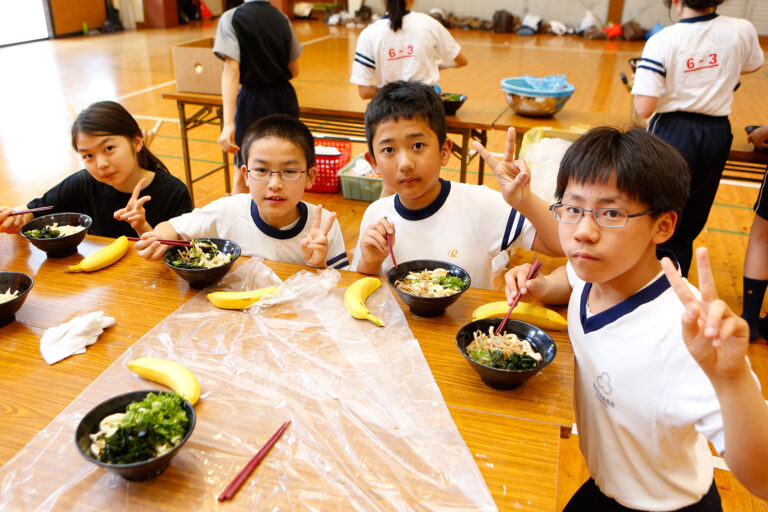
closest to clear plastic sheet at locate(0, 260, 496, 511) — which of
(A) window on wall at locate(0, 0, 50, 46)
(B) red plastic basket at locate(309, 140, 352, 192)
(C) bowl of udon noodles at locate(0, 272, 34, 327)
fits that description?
(C) bowl of udon noodles at locate(0, 272, 34, 327)

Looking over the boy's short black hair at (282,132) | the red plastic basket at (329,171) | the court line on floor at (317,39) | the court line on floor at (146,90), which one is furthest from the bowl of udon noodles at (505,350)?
the court line on floor at (317,39)

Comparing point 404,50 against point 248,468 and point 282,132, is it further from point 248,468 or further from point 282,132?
point 248,468

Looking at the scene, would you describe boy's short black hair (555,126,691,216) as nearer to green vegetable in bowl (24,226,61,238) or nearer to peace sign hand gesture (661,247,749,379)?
peace sign hand gesture (661,247,749,379)

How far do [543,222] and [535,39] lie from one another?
11786mm

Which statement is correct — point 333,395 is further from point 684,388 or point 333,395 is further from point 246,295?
point 684,388

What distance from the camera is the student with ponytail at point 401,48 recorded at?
340 centimetres

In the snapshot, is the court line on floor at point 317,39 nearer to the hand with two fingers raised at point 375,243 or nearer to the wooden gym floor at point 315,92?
the wooden gym floor at point 315,92

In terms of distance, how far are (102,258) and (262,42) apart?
2.22 meters

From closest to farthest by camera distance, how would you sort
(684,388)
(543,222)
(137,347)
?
(684,388) → (137,347) → (543,222)

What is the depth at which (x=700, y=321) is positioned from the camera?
808mm

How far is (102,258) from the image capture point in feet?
5.27

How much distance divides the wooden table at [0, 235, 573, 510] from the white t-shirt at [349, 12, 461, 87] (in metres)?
2.24

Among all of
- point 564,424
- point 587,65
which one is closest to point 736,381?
point 564,424

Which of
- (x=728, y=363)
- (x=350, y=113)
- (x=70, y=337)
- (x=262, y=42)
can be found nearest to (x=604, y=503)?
(x=728, y=363)
